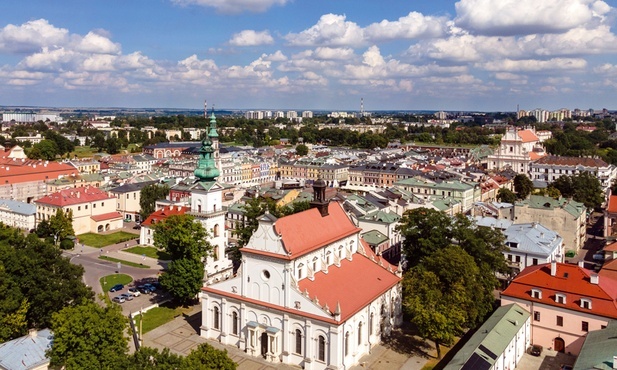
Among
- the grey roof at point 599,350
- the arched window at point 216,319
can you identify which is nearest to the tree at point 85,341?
the arched window at point 216,319

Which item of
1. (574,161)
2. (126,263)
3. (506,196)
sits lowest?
(126,263)

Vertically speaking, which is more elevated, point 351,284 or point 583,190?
point 583,190

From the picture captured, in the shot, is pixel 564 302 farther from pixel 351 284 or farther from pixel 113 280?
pixel 113 280

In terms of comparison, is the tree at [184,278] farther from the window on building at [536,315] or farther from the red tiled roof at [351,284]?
the window on building at [536,315]

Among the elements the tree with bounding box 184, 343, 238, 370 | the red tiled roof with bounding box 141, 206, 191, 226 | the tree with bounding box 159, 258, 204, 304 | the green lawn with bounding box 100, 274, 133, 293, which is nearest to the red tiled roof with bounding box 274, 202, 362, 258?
the tree with bounding box 184, 343, 238, 370

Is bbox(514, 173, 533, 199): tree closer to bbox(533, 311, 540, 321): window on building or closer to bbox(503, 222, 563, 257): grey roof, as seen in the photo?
bbox(503, 222, 563, 257): grey roof

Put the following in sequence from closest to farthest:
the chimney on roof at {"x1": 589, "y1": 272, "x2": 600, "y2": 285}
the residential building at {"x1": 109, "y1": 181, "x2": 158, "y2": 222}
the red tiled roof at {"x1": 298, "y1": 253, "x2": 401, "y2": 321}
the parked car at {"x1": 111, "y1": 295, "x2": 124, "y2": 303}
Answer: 1. the red tiled roof at {"x1": 298, "y1": 253, "x2": 401, "y2": 321}
2. the chimney on roof at {"x1": 589, "y1": 272, "x2": 600, "y2": 285}
3. the parked car at {"x1": 111, "y1": 295, "x2": 124, "y2": 303}
4. the residential building at {"x1": 109, "y1": 181, "x2": 158, "y2": 222}

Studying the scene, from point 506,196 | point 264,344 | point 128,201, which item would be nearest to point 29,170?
point 128,201
